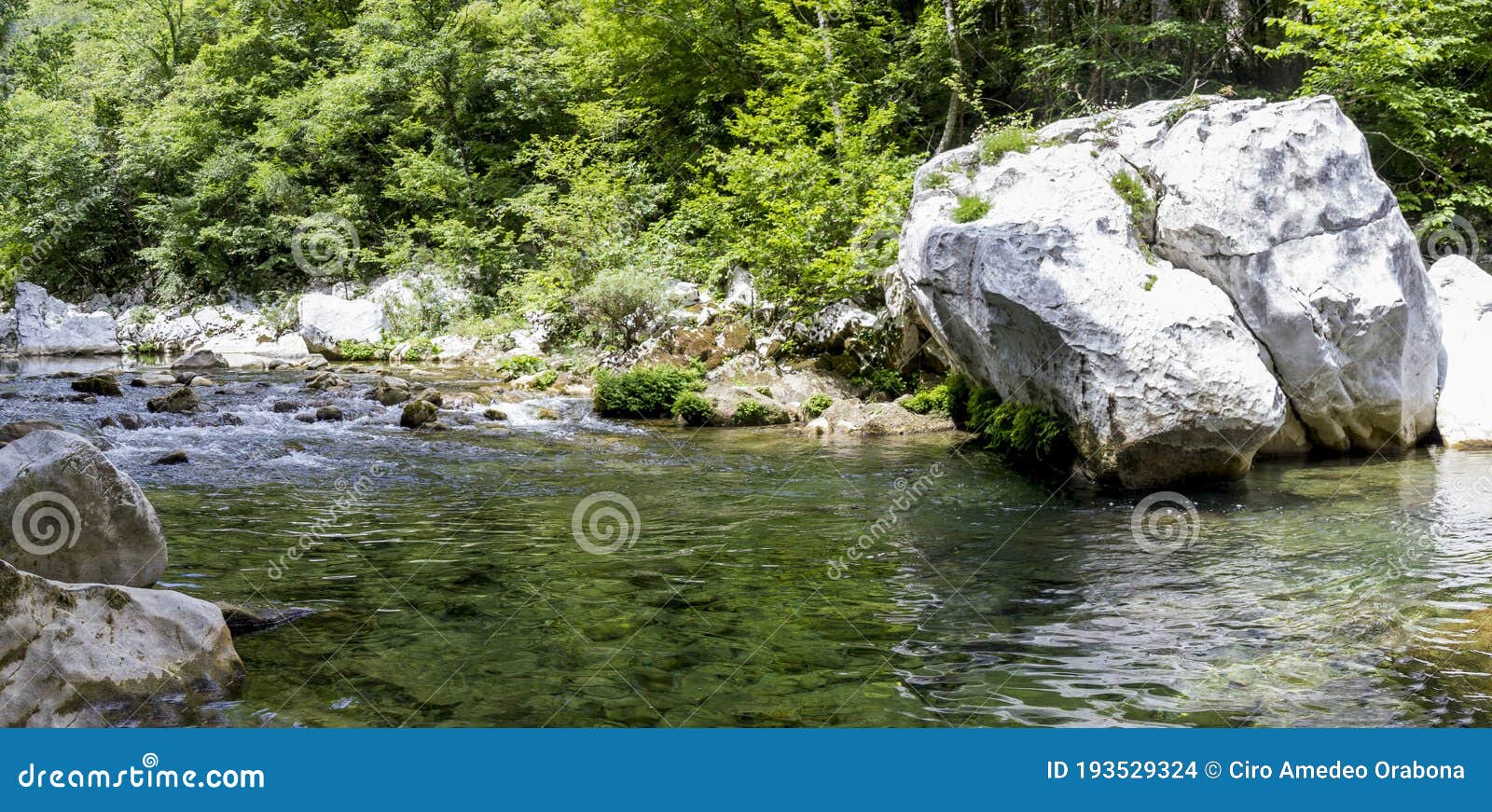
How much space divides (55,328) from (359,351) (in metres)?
10.2

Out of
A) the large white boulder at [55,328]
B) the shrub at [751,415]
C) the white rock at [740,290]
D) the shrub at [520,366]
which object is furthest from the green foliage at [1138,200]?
the large white boulder at [55,328]

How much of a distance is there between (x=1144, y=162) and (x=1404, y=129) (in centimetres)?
849

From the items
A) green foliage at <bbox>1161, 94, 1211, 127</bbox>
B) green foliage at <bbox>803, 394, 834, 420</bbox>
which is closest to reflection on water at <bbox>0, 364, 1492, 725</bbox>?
green foliage at <bbox>803, 394, 834, 420</bbox>

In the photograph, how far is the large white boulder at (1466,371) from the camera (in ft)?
41.5

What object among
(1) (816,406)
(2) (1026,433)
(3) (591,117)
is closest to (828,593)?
(2) (1026,433)

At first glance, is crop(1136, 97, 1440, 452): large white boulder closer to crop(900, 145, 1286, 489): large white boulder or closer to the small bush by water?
crop(900, 145, 1286, 489): large white boulder

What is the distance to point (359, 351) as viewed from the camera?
2758 centimetres

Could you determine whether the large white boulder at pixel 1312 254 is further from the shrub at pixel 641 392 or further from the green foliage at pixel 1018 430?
the shrub at pixel 641 392

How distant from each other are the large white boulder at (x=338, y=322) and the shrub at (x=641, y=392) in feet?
47.8

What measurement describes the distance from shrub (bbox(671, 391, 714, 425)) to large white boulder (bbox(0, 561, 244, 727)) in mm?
11180

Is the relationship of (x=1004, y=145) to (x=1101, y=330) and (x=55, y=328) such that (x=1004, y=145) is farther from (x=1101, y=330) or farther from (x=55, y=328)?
(x=55, y=328)

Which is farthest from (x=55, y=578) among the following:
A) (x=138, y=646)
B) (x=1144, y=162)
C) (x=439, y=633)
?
(x=1144, y=162)

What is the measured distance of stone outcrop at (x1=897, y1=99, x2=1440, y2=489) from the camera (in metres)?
10.3

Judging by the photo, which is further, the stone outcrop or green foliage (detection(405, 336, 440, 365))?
green foliage (detection(405, 336, 440, 365))
